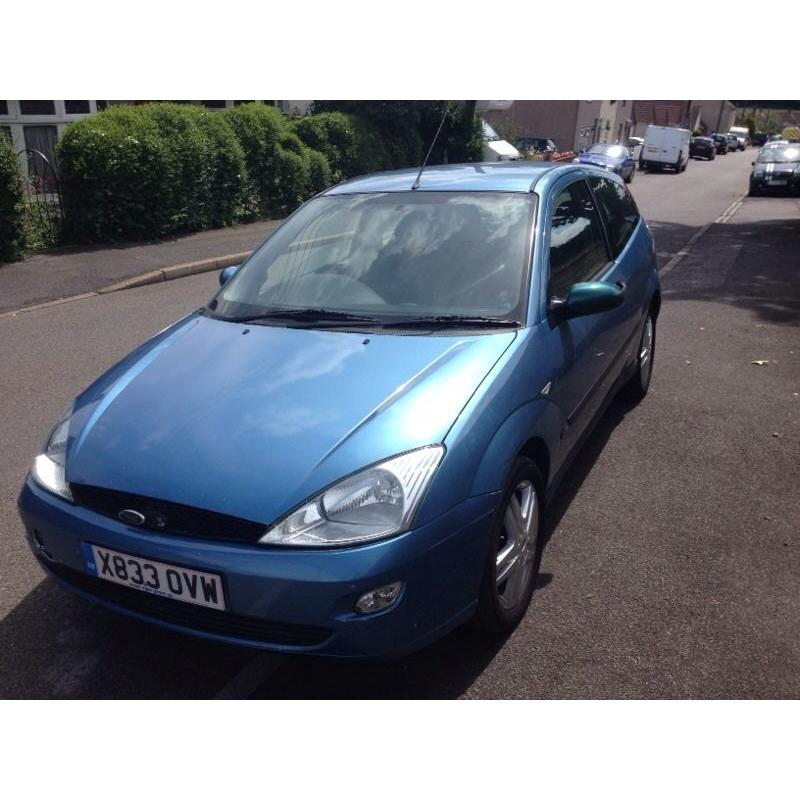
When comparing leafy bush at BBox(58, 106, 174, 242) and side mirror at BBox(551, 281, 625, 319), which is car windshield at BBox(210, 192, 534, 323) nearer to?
side mirror at BBox(551, 281, 625, 319)

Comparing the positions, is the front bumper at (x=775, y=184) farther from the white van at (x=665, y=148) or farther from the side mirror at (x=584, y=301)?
the side mirror at (x=584, y=301)

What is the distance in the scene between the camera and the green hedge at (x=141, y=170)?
38.7 ft

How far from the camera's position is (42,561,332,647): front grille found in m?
2.44

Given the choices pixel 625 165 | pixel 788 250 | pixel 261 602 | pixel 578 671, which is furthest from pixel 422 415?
pixel 625 165

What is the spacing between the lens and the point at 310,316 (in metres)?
3.49

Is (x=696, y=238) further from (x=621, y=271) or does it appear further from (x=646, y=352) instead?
(x=621, y=271)

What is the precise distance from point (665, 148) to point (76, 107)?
27.6 meters

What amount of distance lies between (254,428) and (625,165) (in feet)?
98.1

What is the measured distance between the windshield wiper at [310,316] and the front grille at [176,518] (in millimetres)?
1204

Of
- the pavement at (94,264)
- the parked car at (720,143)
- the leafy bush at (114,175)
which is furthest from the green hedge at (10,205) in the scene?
the parked car at (720,143)

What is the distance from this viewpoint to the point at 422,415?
2.66 m

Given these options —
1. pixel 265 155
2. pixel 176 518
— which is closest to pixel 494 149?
pixel 265 155

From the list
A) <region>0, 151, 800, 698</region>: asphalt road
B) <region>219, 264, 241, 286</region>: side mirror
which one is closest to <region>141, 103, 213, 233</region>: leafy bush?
<region>0, 151, 800, 698</region>: asphalt road

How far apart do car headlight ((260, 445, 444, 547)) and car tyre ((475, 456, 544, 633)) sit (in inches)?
14.8
